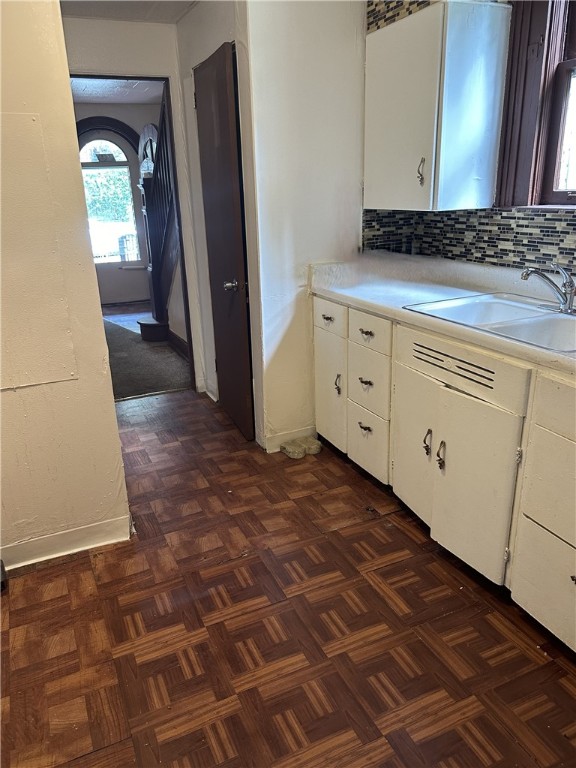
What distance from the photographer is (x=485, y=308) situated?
232 centimetres

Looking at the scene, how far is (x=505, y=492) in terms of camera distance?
1789 mm

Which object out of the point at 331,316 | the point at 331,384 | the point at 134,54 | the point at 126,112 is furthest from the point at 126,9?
the point at 126,112

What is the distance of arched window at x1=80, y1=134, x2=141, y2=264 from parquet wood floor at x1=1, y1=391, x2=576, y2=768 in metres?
5.39

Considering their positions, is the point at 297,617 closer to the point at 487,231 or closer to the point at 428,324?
the point at 428,324

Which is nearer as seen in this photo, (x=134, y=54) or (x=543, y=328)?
(x=543, y=328)

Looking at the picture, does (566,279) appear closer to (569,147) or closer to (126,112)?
(569,147)

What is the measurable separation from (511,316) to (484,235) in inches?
25.2

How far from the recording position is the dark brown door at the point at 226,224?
266cm

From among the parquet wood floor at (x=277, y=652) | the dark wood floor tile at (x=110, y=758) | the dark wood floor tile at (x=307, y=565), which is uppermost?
the dark wood floor tile at (x=307, y=565)

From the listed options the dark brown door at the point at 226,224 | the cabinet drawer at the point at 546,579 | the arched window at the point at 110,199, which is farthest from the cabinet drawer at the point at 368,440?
the arched window at the point at 110,199

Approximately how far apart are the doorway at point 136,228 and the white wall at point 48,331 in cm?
153

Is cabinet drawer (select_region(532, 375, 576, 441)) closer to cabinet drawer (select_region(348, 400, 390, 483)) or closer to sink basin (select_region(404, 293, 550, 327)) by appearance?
sink basin (select_region(404, 293, 550, 327))

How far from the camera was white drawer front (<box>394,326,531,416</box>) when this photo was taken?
1.69 m

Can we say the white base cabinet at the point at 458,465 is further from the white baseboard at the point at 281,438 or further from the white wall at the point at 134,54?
the white wall at the point at 134,54
